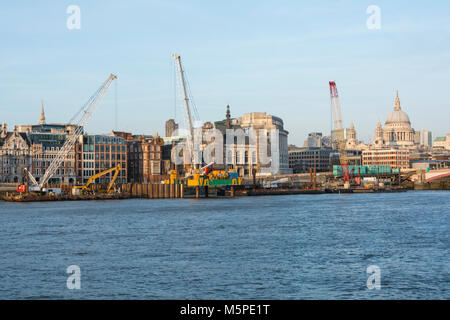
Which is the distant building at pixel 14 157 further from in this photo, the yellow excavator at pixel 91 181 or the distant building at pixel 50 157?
the yellow excavator at pixel 91 181

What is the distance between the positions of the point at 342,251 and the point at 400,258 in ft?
14.9

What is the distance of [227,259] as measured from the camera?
1615 inches

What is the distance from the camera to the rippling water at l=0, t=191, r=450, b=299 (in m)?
31.3

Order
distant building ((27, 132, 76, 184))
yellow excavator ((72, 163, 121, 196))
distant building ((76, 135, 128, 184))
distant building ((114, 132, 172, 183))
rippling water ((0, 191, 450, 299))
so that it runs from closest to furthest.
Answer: rippling water ((0, 191, 450, 299)) → yellow excavator ((72, 163, 121, 196)) → distant building ((27, 132, 76, 184)) → distant building ((76, 135, 128, 184)) → distant building ((114, 132, 172, 183))

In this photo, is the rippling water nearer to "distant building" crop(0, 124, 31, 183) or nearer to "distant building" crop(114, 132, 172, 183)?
"distant building" crop(0, 124, 31, 183)

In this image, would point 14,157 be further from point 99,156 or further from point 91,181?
point 99,156

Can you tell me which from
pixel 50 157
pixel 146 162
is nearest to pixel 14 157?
pixel 50 157

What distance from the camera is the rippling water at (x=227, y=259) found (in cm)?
3130

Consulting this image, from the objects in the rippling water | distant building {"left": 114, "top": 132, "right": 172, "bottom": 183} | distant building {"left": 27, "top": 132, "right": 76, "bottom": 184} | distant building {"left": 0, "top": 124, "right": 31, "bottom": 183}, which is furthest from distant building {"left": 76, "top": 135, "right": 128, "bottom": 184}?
the rippling water

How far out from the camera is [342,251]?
44500 mm

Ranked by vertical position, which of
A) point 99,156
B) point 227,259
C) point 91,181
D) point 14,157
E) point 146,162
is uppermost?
point 99,156

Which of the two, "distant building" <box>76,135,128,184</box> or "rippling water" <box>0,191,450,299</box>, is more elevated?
"distant building" <box>76,135,128,184</box>
